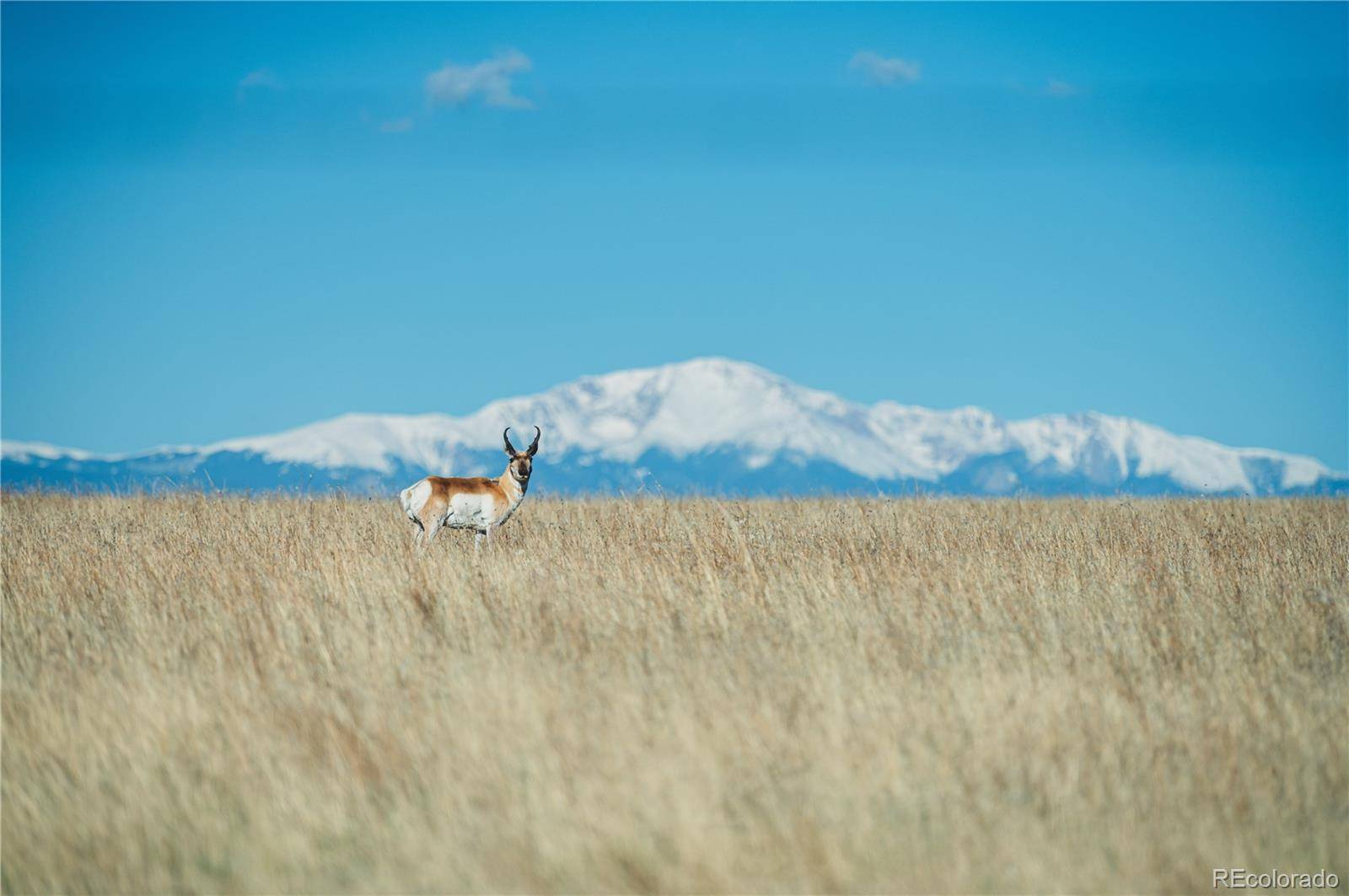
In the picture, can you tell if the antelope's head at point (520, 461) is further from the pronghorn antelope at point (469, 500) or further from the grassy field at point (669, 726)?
the grassy field at point (669, 726)

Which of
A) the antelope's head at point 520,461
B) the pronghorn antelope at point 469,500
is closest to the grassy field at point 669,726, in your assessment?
the pronghorn antelope at point 469,500

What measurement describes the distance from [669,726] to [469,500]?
7.61 metres

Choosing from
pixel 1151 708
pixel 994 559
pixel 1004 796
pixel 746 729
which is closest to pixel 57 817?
pixel 746 729

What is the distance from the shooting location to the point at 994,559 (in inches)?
439

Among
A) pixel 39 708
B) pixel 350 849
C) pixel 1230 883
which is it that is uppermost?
pixel 39 708

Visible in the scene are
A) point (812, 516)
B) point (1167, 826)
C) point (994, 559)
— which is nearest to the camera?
point (1167, 826)

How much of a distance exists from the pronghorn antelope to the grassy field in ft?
7.37

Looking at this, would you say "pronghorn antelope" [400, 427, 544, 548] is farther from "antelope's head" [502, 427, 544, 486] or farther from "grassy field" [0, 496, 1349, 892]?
"grassy field" [0, 496, 1349, 892]

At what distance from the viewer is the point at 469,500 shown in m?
13.2

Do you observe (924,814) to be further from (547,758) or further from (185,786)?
(185,786)

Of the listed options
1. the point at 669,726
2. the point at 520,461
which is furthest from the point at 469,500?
the point at 669,726

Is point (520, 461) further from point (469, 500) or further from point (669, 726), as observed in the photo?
point (669, 726)

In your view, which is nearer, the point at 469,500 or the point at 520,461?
the point at 469,500

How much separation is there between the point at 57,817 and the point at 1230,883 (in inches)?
215
